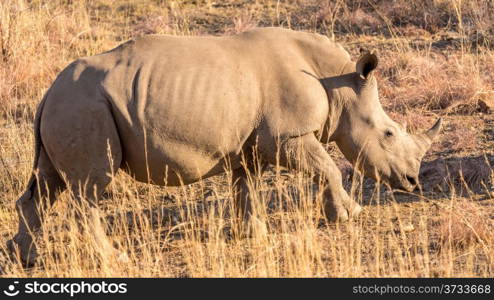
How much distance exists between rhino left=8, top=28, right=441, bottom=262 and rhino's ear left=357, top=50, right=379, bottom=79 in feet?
0.04

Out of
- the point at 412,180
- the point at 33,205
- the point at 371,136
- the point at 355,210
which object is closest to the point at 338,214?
the point at 355,210

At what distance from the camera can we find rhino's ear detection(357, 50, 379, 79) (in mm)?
8133

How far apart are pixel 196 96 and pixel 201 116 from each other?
0.16m

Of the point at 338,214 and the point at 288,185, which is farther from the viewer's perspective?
the point at 288,185

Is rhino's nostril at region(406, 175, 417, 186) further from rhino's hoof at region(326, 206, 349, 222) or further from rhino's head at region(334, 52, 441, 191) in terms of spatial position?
rhino's hoof at region(326, 206, 349, 222)

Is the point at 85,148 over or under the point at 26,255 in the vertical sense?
over

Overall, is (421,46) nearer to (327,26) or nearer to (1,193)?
(327,26)

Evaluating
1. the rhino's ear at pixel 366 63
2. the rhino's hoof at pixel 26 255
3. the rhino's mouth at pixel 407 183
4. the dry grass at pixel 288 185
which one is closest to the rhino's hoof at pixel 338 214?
the dry grass at pixel 288 185

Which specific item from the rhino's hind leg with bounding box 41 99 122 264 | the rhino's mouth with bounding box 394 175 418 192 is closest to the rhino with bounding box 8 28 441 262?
the rhino's hind leg with bounding box 41 99 122 264

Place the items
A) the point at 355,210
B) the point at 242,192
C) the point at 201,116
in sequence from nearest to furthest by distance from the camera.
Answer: the point at 201,116 → the point at 355,210 → the point at 242,192

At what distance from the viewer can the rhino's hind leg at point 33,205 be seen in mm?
7863

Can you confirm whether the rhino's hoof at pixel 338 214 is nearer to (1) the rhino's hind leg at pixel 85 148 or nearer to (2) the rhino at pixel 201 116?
(2) the rhino at pixel 201 116

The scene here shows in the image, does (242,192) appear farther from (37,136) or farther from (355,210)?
(37,136)

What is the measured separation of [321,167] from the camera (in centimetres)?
805
